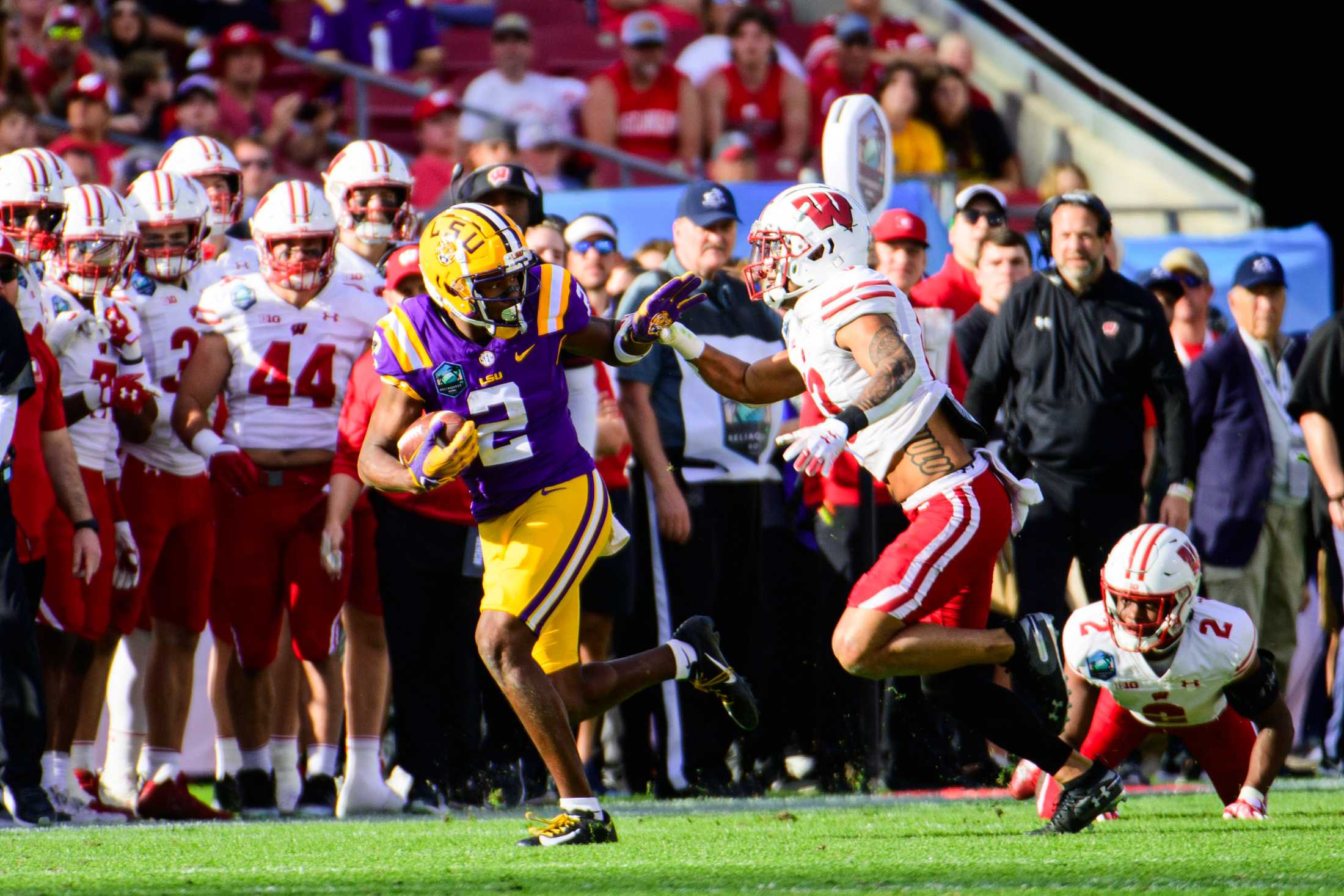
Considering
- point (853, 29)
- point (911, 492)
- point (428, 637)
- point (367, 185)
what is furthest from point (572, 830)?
point (853, 29)

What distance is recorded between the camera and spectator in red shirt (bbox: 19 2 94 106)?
462 inches

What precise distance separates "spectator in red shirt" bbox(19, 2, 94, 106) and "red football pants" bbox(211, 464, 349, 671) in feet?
17.5

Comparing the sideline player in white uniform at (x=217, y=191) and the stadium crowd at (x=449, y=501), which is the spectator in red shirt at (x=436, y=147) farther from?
the sideline player in white uniform at (x=217, y=191)

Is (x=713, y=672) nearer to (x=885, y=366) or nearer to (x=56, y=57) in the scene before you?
(x=885, y=366)

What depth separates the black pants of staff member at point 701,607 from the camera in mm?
7516

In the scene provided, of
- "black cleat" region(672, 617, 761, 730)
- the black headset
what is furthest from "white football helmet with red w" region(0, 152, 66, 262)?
the black headset

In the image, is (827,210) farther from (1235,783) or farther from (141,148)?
(141,148)

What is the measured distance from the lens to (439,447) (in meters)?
5.41

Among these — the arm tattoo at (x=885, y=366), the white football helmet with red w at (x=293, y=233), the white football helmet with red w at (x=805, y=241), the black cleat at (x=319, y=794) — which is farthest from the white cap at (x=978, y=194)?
the black cleat at (x=319, y=794)

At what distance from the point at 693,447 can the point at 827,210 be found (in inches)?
70.7

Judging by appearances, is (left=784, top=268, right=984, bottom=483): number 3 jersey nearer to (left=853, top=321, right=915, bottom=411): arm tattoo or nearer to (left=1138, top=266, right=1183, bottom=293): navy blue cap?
(left=853, top=321, right=915, bottom=411): arm tattoo

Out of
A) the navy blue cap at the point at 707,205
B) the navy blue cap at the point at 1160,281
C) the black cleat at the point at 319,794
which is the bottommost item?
the black cleat at the point at 319,794

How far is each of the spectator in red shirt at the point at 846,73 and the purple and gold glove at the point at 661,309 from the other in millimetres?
7587

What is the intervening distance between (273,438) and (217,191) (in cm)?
133
